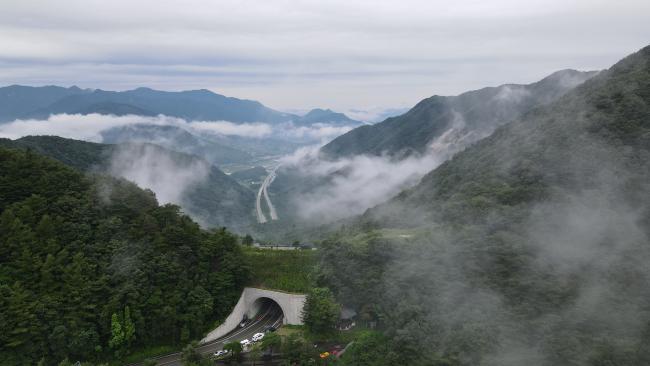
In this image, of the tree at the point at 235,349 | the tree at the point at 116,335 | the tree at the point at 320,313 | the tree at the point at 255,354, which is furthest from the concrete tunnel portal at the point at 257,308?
the tree at the point at 116,335

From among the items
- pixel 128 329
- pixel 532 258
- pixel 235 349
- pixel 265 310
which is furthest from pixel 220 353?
pixel 532 258

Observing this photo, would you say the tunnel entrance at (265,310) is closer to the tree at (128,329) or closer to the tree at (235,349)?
the tree at (235,349)

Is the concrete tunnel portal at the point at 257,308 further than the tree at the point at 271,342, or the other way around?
the concrete tunnel portal at the point at 257,308

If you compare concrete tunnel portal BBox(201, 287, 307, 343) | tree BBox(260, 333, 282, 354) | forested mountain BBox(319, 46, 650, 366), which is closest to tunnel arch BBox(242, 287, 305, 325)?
concrete tunnel portal BBox(201, 287, 307, 343)

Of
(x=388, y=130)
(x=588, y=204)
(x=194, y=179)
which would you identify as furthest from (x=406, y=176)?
(x=588, y=204)

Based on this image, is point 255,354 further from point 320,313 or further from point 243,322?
point 243,322

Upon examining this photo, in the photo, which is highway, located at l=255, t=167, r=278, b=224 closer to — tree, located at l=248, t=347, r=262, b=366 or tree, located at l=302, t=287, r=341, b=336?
tree, located at l=302, t=287, r=341, b=336
